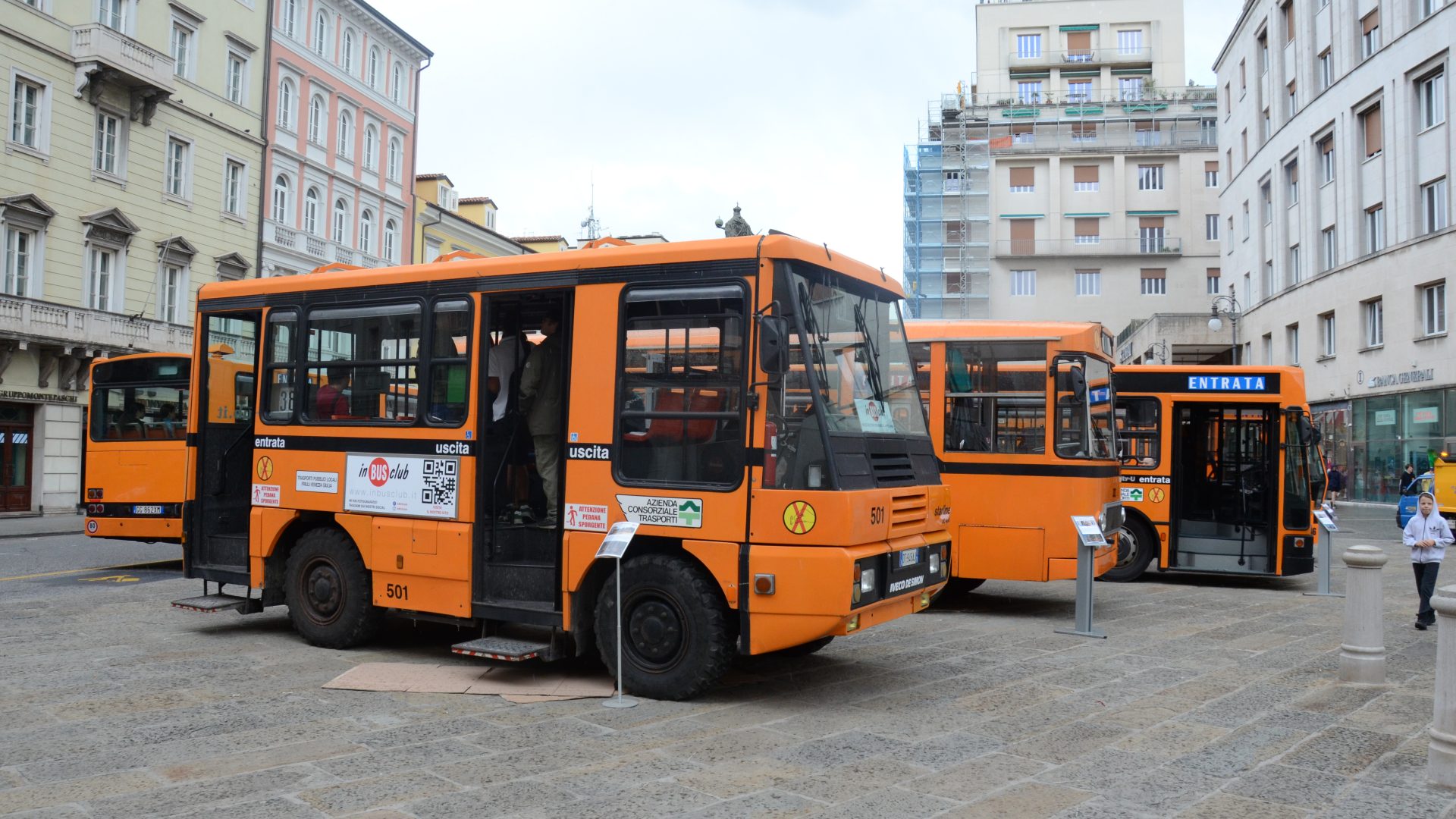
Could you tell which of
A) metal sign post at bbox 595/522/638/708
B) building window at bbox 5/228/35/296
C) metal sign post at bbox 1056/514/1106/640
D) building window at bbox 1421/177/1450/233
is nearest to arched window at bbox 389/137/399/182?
building window at bbox 5/228/35/296

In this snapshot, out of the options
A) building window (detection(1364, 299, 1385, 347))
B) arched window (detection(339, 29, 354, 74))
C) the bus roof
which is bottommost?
the bus roof

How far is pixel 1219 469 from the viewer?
14805 mm

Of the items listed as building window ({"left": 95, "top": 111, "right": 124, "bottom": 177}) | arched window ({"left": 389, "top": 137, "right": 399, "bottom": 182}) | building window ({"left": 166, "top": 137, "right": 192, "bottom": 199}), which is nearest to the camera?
building window ({"left": 95, "top": 111, "right": 124, "bottom": 177})

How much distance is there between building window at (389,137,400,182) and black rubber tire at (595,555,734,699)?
38035 mm

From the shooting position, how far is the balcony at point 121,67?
27.3 metres

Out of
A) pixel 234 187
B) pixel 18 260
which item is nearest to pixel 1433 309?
pixel 234 187

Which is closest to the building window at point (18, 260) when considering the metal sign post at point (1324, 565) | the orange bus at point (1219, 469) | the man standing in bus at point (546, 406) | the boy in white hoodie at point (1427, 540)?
the man standing in bus at point (546, 406)

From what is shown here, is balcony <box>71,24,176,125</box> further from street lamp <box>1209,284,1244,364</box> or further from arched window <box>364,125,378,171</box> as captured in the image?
street lamp <box>1209,284,1244,364</box>

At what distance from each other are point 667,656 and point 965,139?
202ft

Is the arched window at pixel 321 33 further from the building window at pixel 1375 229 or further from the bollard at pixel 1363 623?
the bollard at pixel 1363 623

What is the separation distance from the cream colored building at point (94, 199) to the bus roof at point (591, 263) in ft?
69.3

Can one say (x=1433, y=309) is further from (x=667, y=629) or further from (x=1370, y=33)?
(x=667, y=629)

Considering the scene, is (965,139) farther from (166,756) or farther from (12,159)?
(166,756)

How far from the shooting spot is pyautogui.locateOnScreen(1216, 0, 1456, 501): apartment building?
28422 millimetres
